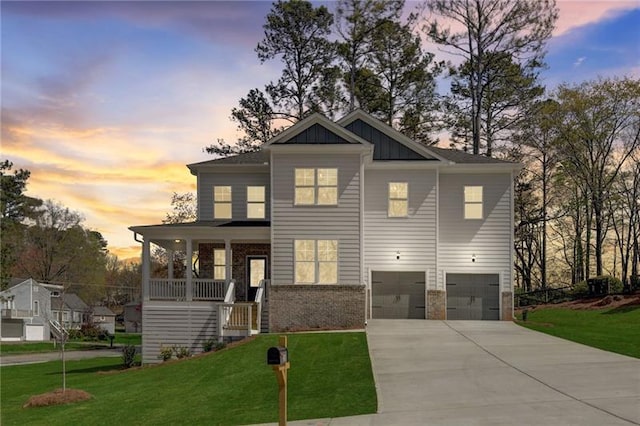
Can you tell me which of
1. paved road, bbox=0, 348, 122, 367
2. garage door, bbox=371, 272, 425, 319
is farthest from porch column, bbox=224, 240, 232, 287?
paved road, bbox=0, 348, 122, 367

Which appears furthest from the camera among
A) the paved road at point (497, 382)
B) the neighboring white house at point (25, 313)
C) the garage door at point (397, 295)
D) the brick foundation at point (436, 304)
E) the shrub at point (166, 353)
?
the neighboring white house at point (25, 313)

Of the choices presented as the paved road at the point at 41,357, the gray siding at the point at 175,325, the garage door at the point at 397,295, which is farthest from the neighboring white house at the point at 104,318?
the garage door at the point at 397,295

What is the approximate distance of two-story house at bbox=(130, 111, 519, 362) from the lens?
2369 centimetres

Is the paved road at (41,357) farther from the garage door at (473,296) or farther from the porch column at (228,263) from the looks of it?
the garage door at (473,296)

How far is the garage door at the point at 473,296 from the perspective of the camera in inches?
1099

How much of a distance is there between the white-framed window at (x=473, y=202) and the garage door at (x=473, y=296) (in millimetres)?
2565

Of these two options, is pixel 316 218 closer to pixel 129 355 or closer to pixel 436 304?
pixel 436 304

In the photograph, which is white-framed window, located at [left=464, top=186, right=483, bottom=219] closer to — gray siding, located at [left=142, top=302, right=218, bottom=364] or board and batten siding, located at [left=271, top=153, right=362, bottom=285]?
board and batten siding, located at [left=271, top=153, right=362, bottom=285]

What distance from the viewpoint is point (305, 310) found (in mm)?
23594

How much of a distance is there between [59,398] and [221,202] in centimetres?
1290

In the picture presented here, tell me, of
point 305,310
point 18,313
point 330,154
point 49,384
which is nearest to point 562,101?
point 330,154

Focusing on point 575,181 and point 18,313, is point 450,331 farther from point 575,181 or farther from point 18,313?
point 18,313

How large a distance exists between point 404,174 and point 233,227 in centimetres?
761

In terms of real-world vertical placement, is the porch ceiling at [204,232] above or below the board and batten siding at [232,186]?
below
